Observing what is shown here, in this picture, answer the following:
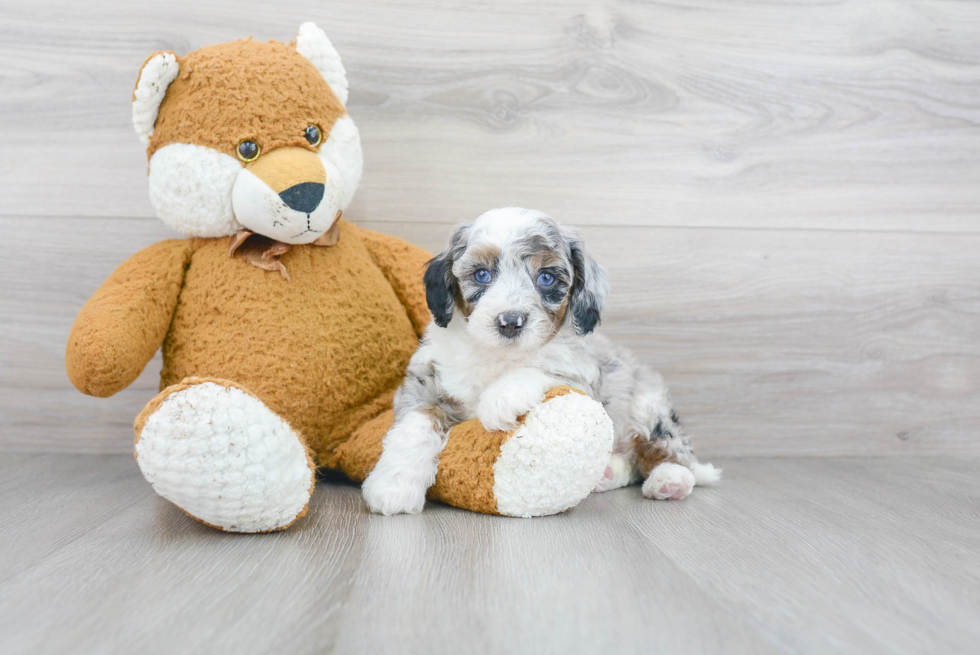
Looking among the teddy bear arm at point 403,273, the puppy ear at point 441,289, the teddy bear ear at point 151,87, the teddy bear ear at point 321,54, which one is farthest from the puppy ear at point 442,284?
the teddy bear ear at point 151,87

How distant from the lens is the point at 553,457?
1.26m

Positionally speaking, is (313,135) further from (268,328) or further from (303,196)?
(268,328)

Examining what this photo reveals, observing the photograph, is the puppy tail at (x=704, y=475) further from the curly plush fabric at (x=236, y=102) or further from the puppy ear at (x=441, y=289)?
the curly plush fabric at (x=236, y=102)

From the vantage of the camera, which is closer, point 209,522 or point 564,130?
point 209,522

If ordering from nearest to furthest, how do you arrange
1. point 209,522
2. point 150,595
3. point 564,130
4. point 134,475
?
point 150,595 → point 209,522 → point 134,475 → point 564,130

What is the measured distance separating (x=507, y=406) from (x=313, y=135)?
75cm

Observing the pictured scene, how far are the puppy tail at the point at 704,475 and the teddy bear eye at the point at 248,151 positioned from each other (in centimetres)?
123

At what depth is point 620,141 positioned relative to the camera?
2.02 m

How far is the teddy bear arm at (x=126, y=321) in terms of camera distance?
1343mm

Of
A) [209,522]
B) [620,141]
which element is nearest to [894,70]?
[620,141]

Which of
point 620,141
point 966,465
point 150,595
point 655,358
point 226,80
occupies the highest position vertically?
point 226,80

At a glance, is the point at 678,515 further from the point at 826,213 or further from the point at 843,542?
the point at 826,213

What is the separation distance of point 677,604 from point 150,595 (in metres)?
0.72

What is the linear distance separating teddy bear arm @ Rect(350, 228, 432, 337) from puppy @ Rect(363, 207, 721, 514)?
0.68 feet
